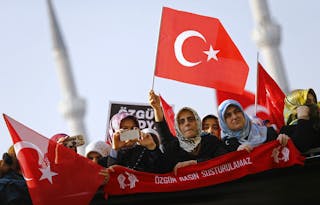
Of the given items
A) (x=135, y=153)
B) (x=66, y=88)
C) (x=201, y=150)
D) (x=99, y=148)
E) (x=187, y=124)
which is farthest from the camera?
(x=66, y=88)

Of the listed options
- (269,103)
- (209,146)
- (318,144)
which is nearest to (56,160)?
(209,146)

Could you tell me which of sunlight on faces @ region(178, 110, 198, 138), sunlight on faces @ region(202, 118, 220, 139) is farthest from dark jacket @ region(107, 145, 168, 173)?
sunlight on faces @ region(202, 118, 220, 139)

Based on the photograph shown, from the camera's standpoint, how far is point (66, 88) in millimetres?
61750

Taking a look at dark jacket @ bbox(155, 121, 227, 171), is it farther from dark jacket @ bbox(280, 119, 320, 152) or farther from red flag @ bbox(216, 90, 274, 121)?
red flag @ bbox(216, 90, 274, 121)

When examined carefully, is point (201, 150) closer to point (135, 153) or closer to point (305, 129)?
point (135, 153)

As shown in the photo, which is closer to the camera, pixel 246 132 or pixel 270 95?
pixel 246 132

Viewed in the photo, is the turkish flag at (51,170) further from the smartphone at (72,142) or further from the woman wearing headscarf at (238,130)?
the woman wearing headscarf at (238,130)

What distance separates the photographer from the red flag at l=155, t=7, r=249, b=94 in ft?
24.4

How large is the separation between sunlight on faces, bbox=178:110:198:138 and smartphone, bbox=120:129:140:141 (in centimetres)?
49

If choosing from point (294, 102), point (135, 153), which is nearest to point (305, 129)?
point (294, 102)

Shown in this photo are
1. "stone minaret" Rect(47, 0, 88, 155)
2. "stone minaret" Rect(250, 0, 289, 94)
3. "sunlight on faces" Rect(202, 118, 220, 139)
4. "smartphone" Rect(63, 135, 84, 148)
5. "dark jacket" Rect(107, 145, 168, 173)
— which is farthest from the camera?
"stone minaret" Rect(47, 0, 88, 155)

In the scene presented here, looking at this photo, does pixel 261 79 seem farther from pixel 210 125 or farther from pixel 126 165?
A: pixel 126 165

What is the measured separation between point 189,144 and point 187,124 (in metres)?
0.18

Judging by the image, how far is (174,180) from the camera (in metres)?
4.63
